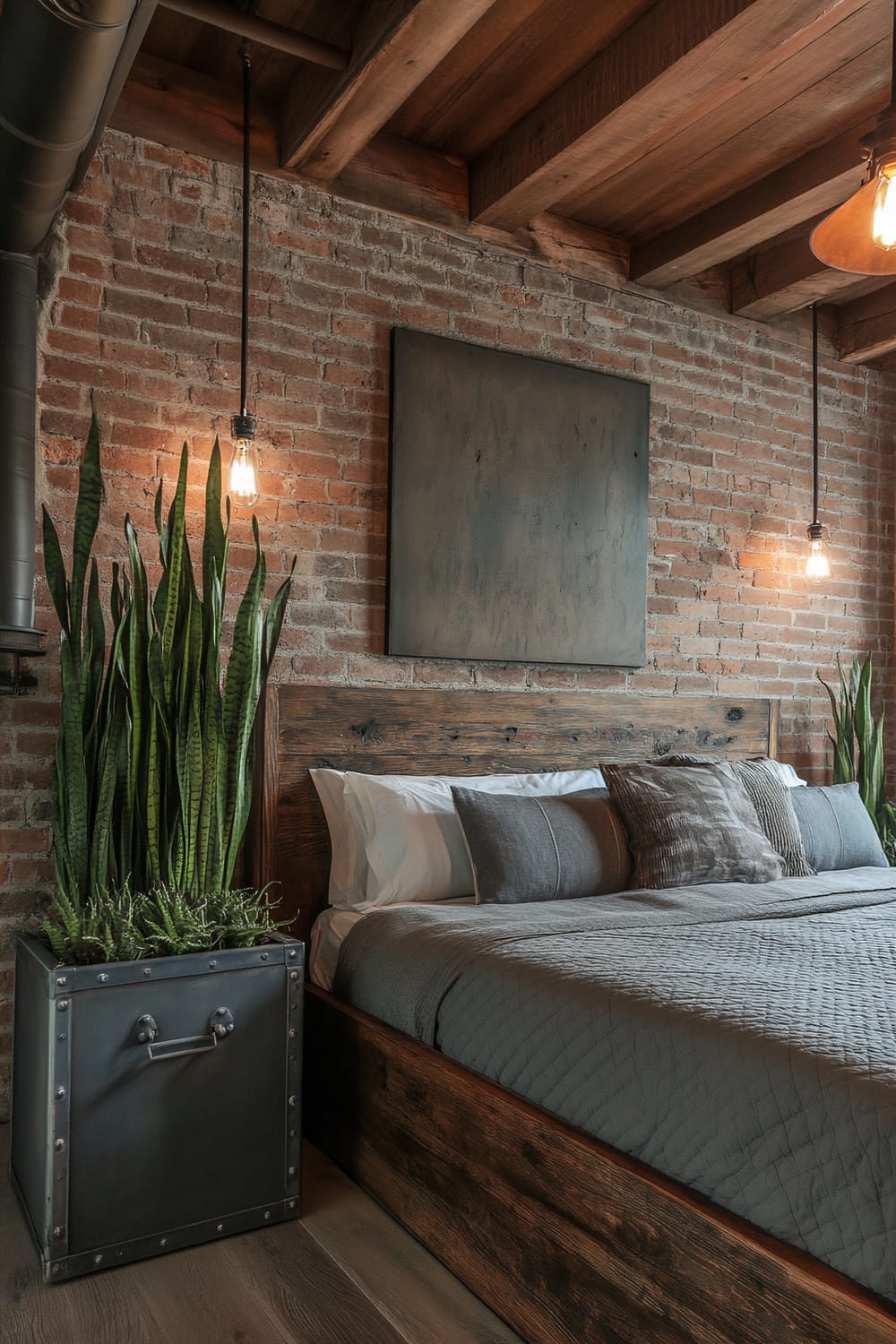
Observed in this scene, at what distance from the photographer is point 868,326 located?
13.5 feet

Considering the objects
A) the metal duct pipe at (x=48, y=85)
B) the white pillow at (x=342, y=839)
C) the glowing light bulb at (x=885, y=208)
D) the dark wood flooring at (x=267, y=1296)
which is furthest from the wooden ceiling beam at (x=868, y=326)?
the dark wood flooring at (x=267, y=1296)

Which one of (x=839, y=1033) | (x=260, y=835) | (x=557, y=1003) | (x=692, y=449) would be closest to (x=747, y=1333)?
(x=839, y=1033)

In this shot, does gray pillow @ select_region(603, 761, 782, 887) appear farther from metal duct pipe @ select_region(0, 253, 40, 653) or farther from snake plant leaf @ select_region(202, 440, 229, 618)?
metal duct pipe @ select_region(0, 253, 40, 653)

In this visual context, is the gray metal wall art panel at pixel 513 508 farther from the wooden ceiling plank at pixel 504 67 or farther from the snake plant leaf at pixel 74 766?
the snake plant leaf at pixel 74 766

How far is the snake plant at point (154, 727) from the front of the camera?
A: 223 cm

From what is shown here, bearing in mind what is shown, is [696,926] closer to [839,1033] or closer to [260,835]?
[839,1033]

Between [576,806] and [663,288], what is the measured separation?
2.12 m

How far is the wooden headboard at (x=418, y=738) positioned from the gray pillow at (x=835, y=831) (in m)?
0.52

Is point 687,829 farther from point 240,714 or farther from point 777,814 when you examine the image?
point 240,714

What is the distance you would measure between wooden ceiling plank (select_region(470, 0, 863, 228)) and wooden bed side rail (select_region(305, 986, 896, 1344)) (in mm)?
2436

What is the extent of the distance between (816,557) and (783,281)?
106cm

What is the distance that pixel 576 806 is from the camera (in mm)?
2844

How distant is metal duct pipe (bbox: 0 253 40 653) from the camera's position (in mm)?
2361

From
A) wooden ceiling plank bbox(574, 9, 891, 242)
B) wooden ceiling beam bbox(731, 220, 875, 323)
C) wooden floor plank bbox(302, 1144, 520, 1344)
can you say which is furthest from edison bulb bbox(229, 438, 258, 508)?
wooden ceiling beam bbox(731, 220, 875, 323)
